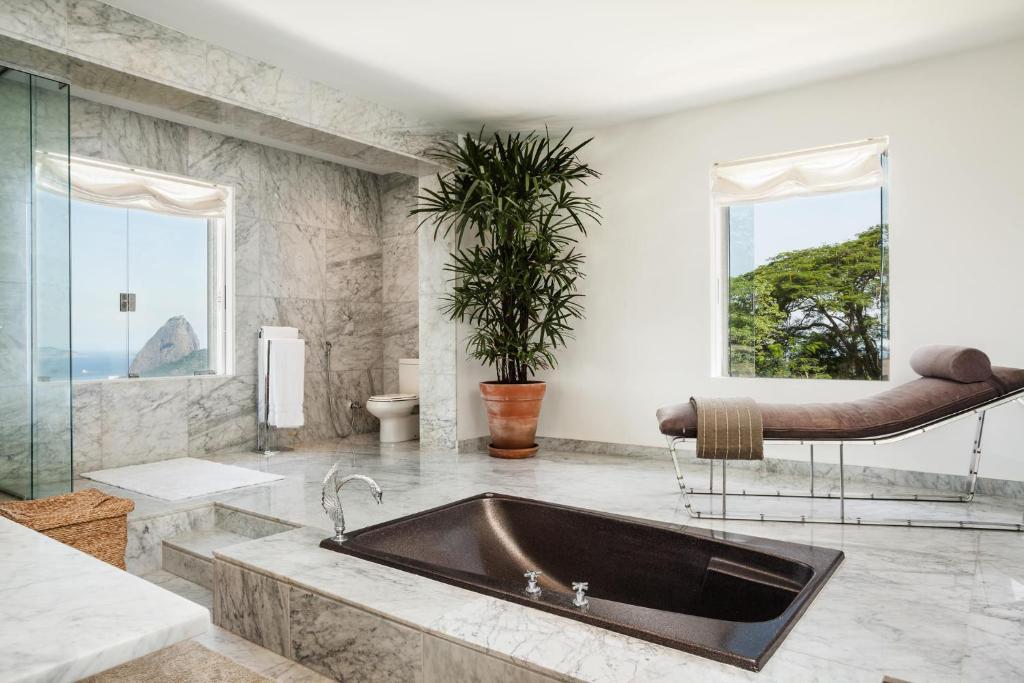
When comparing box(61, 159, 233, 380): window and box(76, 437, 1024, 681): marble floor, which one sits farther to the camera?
box(61, 159, 233, 380): window

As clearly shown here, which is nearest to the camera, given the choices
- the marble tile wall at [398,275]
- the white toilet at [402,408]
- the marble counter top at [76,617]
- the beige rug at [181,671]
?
the marble counter top at [76,617]

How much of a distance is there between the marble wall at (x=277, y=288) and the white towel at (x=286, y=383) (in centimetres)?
34

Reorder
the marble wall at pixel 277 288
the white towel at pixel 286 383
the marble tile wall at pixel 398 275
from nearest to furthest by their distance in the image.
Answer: the marble wall at pixel 277 288 → the white towel at pixel 286 383 → the marble tile wall at pixel 398 275

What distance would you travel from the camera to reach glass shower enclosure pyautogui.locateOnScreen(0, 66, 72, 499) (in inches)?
117

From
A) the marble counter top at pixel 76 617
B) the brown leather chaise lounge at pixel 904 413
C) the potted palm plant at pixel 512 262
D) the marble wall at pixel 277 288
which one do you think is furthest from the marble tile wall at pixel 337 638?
the marble wall at pixel 277 288

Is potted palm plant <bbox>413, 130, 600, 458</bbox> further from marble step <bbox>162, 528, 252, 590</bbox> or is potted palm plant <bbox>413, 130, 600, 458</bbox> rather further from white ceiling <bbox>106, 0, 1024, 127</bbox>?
marble step <bbox>162, 528, 252, 590</bbox>

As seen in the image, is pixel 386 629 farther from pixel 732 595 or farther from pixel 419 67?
pixel 419 67

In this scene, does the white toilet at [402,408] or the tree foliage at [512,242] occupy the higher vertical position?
the tree foliage at [512,242]

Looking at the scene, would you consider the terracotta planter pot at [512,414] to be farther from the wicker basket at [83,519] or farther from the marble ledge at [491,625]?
the wicker basket at [83,519]

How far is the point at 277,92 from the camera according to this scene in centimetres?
388

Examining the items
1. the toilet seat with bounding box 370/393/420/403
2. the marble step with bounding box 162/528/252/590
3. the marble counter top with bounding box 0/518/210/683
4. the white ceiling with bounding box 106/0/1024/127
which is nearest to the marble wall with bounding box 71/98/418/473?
the toilet seat with bounding box 370/393/420/403

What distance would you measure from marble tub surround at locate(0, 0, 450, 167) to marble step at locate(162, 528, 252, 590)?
2.26 meters

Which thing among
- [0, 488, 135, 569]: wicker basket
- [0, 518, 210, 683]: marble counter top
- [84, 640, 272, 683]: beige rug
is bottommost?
[0, 488, 135, 569]: wicker basket

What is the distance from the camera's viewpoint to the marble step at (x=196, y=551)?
295 centimetres
